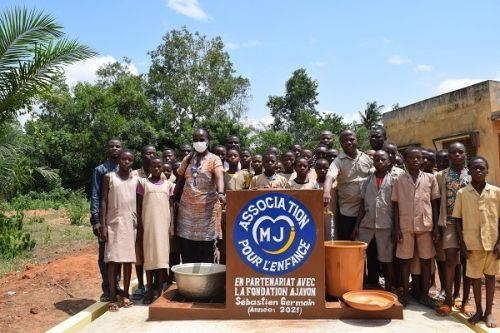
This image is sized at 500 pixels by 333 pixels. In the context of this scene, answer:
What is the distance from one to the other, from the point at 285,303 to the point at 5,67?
533 centimetres

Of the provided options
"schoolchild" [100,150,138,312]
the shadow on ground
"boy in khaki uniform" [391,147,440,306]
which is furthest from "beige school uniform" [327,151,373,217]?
the shadow on ground

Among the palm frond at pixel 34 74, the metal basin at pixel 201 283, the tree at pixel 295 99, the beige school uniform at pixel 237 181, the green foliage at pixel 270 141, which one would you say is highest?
the tree at pixel 295 99

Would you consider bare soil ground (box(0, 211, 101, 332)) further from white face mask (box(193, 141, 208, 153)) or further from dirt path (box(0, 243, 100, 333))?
white face mask (box(193, 141, 208, 153))

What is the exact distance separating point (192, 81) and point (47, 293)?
20379 mm

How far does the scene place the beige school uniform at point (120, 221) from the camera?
4605 mm

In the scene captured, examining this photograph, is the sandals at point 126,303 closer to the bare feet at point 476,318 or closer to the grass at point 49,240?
the bare feet at point 476,318

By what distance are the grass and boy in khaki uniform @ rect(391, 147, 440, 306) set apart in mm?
6423

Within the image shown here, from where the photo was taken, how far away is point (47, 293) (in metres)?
6.23

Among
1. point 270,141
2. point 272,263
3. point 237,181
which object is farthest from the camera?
point 270,141

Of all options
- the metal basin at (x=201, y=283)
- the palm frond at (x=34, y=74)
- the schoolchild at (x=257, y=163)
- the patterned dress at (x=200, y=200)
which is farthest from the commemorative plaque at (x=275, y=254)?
the palm frond at (x=34, y=74)

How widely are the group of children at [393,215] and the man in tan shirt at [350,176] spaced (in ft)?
0.04

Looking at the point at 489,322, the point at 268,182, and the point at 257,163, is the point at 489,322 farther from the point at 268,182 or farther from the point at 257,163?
the point at 257,163

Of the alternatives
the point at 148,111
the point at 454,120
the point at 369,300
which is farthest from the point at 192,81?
the point at 369,300

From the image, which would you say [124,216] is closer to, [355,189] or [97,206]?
[97,206]
